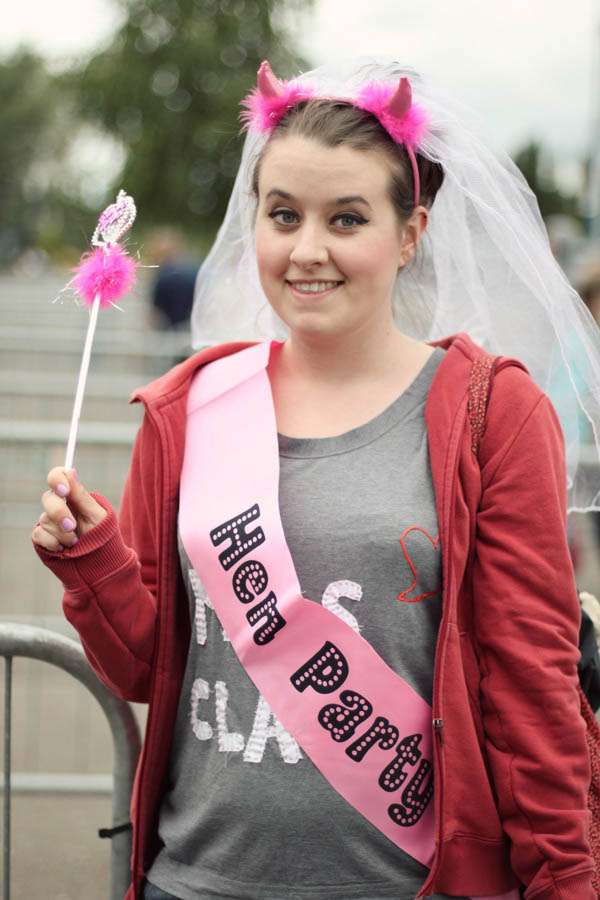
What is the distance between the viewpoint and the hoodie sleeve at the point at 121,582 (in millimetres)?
2094

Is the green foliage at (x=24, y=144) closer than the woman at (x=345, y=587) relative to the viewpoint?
No

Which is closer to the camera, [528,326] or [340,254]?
[340,254]

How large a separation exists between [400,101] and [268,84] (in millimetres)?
254

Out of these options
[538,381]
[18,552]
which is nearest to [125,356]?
[18,552]

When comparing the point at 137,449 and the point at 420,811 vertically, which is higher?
the point at 137,449

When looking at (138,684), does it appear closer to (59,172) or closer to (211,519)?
(211,519)

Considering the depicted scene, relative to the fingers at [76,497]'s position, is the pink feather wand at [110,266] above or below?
above

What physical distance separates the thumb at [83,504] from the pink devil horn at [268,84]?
2.51 ft

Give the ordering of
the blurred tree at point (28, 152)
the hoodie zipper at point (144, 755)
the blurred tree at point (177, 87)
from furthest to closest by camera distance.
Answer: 1. the blurred tree at point (28, 152)
2. the blurred tree at point (177, 87)
3. the hoodie zipper at point (144, 755)

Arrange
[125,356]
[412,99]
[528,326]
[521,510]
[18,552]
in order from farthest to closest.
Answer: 1. [125,356]
2. [18,552]
3. [528,326]
4. [412,99]
5. [521,510]

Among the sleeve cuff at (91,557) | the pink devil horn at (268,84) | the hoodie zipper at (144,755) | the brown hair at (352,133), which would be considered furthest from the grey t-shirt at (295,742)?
the pink devil horn at (268,84)

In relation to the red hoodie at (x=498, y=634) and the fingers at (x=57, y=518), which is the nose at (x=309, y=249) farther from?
the fingers at (x=57, y=518)

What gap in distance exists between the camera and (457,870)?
2029 mm

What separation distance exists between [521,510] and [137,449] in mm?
701
